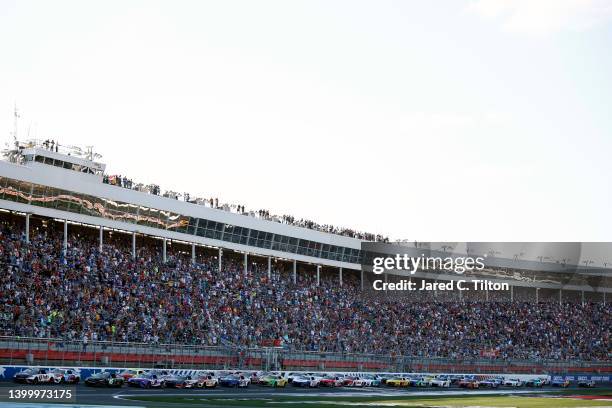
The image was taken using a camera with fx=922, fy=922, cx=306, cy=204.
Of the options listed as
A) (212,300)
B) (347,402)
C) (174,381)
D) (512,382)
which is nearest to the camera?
(347,402)

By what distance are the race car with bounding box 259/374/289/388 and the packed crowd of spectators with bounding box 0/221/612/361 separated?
24.0ft

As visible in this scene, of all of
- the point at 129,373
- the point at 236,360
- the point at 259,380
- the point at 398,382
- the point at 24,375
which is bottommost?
the point at 398,382

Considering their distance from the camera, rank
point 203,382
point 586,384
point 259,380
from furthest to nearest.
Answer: point 586,384, point 259,380, point 203,382

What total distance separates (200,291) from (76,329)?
19.6 m

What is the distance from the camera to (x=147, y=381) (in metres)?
63.1

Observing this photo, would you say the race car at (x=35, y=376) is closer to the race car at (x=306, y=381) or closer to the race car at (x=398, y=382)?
the race car at (x=306, y=381)

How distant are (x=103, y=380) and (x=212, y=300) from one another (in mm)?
26377

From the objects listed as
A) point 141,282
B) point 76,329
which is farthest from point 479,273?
point 76,329

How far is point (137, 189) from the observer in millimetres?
86812

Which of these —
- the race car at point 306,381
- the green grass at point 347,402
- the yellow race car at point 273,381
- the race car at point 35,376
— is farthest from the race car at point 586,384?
the race car at point 35,376

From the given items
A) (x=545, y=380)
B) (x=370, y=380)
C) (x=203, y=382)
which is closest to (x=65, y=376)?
(x=203, y=382)

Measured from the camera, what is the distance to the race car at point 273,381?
7294 centimetres

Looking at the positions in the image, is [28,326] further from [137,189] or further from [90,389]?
[137,189]

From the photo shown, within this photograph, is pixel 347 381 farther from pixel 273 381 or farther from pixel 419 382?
pixel 419 382
